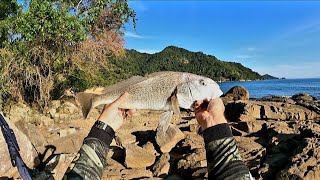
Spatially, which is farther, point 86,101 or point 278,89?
point 278,89

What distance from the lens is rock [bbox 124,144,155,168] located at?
33.5 ft

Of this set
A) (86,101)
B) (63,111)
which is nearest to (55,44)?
(63,111)

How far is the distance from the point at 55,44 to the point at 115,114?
13773 mm

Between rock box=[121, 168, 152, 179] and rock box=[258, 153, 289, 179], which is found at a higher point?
rock box=[258, 153, 289, 179]

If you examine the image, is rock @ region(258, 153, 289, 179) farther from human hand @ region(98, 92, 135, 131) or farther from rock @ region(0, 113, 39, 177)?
human hand @ region(98, 92, 135, 131)

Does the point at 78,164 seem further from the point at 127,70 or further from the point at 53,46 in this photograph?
the point at 127,70

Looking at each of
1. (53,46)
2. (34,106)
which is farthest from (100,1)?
(34,106)

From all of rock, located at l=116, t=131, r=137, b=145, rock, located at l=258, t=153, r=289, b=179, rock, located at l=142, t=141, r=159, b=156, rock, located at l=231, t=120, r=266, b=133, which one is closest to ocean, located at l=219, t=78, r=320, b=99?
rock, located at l=231, t=120, r=266, b=133

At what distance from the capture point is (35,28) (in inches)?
555

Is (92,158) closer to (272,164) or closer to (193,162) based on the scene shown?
(272,164)

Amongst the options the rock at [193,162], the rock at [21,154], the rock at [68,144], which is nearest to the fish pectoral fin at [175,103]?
the rock at [193,162]

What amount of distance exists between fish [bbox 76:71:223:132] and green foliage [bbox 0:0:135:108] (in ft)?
39.3

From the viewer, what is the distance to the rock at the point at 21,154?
29.5ft

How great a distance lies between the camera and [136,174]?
9641 mm
